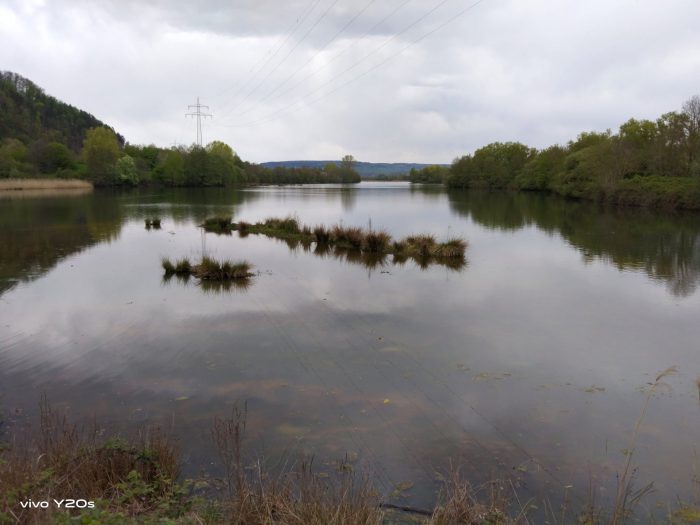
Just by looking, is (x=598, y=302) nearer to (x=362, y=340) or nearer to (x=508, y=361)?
(x=508, y=361)

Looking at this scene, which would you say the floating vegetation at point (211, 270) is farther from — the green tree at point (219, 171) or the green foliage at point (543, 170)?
the green tree at point (219, 171)

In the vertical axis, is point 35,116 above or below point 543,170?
above

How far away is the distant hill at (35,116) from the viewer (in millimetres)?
111000

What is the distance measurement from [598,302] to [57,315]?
11952mm

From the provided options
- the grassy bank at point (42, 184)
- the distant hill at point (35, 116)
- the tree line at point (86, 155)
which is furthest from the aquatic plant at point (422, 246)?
the distant hill at point (35, 116)

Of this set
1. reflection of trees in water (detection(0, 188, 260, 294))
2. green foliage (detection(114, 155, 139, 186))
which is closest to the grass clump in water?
reflection of trees in water (detection(0, 188, 260, 294))

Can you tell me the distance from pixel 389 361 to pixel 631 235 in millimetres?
21701

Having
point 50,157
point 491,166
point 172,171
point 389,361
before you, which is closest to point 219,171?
point 172,171

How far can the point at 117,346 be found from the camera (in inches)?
347

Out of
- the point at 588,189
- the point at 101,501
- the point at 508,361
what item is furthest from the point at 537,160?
the point at 101,501

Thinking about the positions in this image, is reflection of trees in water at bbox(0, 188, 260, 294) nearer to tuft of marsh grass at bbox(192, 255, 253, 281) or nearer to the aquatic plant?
tuft of marsh grass at bbox(192, 255, 253, 281)

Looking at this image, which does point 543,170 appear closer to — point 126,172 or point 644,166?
point 644,166

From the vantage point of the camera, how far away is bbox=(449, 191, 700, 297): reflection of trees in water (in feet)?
54.2

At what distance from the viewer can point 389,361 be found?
324 inches
